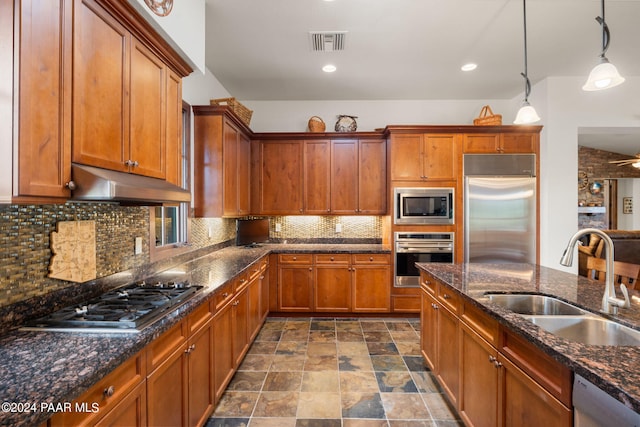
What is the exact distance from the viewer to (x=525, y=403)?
4.07 feet

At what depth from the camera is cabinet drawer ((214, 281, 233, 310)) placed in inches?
78.6

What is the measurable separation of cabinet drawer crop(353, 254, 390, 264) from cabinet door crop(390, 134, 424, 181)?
1.05m

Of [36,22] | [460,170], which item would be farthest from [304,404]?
[460,170]

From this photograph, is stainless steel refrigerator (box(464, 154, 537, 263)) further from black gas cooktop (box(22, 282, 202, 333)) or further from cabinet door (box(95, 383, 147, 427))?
cabinet door (box(95, 383, 147, 427))

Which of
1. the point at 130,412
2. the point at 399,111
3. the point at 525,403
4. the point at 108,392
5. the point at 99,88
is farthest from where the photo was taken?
the point at 399,111

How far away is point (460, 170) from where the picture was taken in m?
3.80

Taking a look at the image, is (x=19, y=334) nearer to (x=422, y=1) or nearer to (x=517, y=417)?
(x=517, y=417)

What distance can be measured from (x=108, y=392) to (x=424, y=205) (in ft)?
11.7

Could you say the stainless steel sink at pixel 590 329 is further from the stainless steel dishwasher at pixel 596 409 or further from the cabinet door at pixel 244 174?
the cabinet door at pixel 244 174

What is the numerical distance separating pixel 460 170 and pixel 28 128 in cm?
399

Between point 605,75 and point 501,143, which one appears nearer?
point 605,75

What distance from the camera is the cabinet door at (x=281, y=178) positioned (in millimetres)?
4148

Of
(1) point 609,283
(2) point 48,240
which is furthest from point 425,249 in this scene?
(2) point 48,240

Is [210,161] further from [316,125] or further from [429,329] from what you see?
[429,329]
